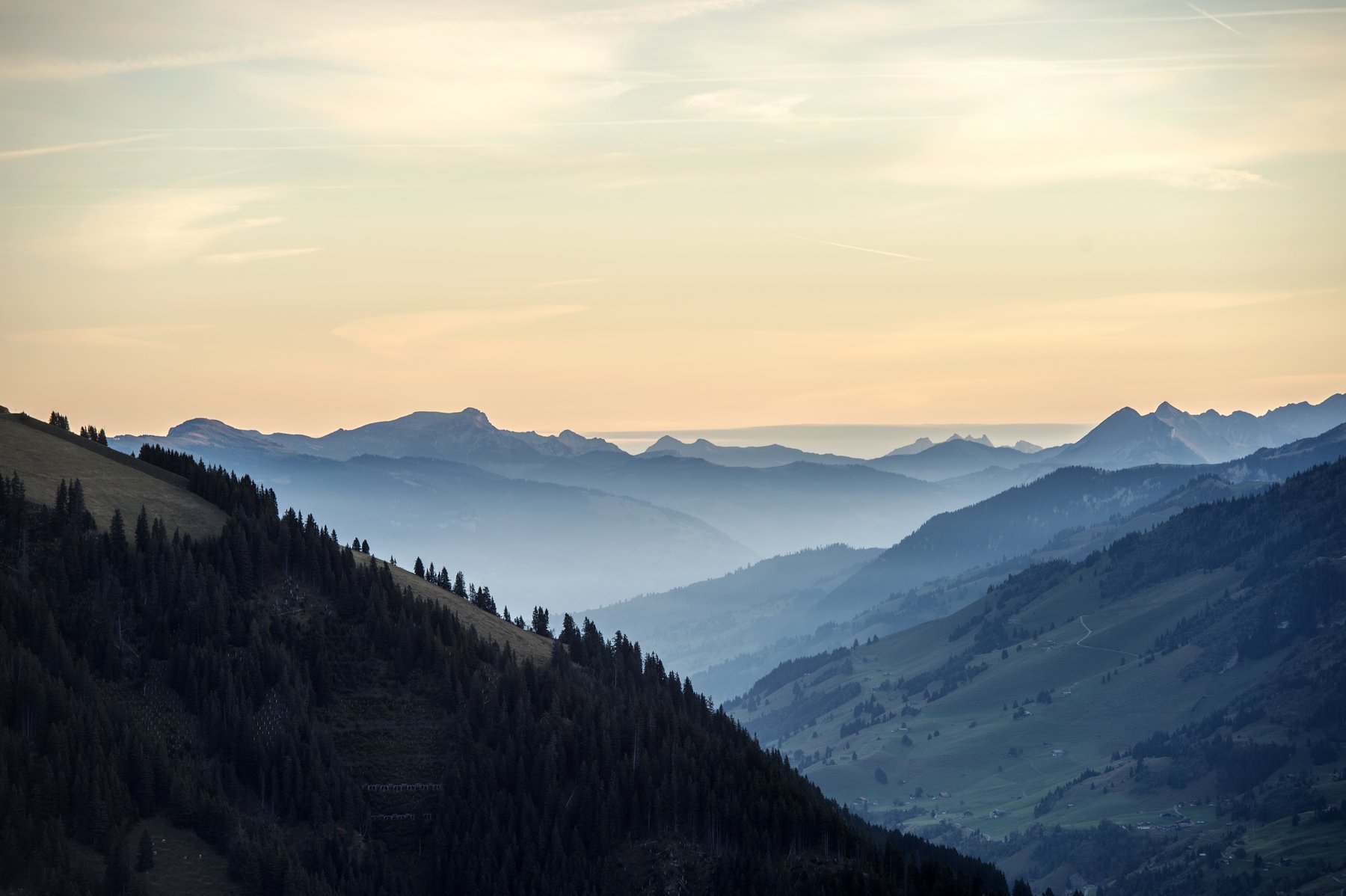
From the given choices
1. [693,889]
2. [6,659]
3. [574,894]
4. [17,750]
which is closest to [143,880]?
[17,750]

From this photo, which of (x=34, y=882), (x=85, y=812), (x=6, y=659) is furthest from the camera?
(x=6, y=659)

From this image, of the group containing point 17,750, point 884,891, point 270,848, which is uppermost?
point 17,750

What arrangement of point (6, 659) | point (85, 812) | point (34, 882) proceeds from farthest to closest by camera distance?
1. point (6, 659)
2. point (85, 812)
3. point (34, 882)

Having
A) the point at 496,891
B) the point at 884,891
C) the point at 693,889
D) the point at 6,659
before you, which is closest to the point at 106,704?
the point at 6,659

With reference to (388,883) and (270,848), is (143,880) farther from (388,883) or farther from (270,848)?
(388,883)

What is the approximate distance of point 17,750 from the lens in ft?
591

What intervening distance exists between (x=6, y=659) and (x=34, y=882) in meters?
41.1

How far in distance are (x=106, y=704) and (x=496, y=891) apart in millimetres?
63389

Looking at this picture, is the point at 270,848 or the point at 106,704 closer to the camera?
the point at 270,848

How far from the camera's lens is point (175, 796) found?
188 metres

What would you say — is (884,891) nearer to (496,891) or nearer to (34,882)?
(496,891)

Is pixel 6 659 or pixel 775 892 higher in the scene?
pixel 6 659

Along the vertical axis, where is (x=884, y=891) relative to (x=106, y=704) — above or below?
below

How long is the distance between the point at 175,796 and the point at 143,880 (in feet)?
A: 49.2
